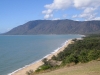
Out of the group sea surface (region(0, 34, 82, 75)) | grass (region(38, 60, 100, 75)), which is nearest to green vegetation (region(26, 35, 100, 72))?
grass (region(38, 60, 100, 75))

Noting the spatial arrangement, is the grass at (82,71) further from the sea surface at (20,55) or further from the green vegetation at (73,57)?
the sea surface at (20,55)

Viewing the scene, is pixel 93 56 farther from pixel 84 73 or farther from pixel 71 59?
pixel 84 73

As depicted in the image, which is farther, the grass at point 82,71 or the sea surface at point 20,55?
the sea surface at point 20,55

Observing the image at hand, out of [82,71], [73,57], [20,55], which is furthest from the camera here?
[20,55]

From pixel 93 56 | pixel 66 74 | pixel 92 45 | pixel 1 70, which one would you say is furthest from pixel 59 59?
pixel 66 74

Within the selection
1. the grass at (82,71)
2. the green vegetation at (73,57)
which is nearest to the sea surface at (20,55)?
the green vegetation at (73,57)

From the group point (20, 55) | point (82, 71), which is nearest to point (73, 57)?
point (82, 71)

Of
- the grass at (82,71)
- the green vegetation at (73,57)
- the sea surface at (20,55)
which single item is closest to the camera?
the grass at (82,71)

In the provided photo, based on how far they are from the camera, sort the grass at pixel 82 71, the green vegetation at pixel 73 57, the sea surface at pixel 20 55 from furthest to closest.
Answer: the sea surface at pixel 20 55 < the green vegetation at pixel 73 57 < the grass at pixel 82 71

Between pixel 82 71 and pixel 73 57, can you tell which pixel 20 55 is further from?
pixel 82 71

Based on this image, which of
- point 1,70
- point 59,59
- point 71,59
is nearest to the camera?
point 71,59

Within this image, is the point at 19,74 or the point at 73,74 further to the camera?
the point at 19,74
